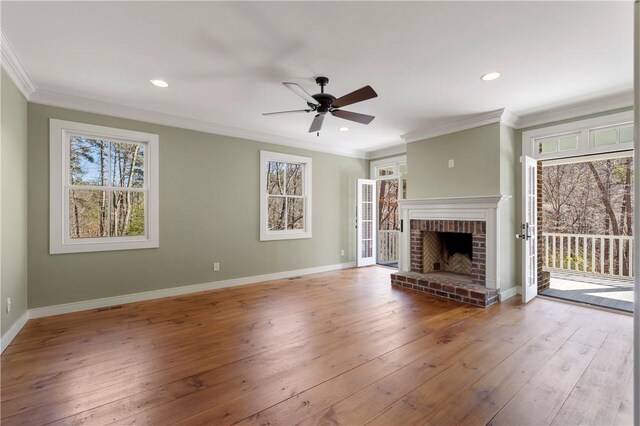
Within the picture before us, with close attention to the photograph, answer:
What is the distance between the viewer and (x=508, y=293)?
421 cm

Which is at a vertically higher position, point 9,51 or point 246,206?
point 9,51

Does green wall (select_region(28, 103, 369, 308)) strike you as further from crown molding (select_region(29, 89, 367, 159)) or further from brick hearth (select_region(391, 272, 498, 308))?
brick hearth (select_region(391, 272, 498, 308))

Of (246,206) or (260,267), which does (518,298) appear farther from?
(246,206)

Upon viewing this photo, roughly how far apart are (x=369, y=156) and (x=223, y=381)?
557cm

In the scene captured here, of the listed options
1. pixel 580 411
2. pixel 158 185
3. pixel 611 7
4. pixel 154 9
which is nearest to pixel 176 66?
pixel 154 9

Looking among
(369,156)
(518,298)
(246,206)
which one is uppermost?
(369,156)

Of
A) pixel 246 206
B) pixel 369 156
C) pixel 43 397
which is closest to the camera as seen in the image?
pixel 43 397

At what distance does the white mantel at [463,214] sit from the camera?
A: 4.03m

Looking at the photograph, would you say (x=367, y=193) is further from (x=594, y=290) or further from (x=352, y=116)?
(x=594, y=290)

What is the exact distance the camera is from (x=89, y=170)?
380cm

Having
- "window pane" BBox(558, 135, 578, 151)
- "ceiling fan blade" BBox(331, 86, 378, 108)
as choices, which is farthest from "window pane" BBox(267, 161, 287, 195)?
"window pane" BBox(558, 135, 578, 151)

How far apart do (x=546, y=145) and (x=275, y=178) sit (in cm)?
431

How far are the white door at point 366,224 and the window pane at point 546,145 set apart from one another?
309cm

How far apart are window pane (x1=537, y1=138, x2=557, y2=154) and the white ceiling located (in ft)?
1.93
